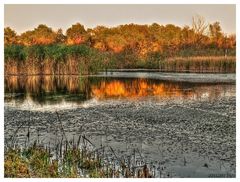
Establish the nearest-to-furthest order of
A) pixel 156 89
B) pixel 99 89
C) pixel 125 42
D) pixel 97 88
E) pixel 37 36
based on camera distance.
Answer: pixel 156 89
pixel 99 89
pixel 97 88
pixel 37 36
pixel 125 42

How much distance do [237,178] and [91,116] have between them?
451cm

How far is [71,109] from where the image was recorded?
456 inches

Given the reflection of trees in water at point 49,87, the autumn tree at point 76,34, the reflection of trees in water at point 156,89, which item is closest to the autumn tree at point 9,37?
the reflection of trees in water at point 49,87

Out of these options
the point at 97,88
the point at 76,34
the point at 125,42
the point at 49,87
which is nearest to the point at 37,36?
the point at 76,34

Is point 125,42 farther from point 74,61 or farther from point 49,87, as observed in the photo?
point 49,87

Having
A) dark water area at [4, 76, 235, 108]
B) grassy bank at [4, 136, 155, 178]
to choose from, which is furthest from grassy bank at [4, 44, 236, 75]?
grassy bank at [4, 136, 155, 178]

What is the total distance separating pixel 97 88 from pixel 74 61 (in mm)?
5114

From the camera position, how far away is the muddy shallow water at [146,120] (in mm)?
7348

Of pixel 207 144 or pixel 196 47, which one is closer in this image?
pixel 207 144

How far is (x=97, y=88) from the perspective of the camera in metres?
15.9

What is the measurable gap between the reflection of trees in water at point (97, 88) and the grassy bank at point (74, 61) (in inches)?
37.4

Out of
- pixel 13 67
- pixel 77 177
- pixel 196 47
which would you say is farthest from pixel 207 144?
pixel 13 67

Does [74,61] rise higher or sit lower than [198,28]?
lower
